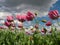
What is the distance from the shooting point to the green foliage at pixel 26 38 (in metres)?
4.80

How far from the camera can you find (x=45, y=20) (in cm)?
510

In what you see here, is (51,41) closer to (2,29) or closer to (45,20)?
(45,20)

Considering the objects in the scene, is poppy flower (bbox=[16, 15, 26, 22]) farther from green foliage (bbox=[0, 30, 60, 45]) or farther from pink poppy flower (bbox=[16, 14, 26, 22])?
green foliage (bbox=[0, 30, 60, 45])

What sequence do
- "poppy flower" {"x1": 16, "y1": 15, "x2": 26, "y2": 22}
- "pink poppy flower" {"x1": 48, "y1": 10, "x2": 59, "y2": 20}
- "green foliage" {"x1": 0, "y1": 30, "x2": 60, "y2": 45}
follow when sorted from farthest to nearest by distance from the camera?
"poppy flower" {"x1": 16, "y1": 15, "x2": 26, "y2": 22} → "pink poppy flower" {"x1": 48, "y1": 10, "x2": 59, "y2": 20} → "green foliage" {"x1": 0, "y1": 30, "x2": 60, "y2": 45}

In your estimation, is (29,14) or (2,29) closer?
(29,14)

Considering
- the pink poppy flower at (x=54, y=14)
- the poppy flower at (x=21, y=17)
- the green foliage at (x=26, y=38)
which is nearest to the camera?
the green foliage at (x=26, y=38)

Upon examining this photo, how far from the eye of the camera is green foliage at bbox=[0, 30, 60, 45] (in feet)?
15.7

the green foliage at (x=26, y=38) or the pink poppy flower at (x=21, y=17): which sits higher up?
the pink poppy flower at (x=21, y=17)

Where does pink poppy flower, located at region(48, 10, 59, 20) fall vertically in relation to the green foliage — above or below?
above

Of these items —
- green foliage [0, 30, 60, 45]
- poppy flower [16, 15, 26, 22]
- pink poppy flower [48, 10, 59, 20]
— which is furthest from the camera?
poppy flower [16, 15, 26, 22]

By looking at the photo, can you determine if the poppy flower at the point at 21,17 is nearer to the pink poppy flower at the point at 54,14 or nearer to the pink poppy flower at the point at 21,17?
the pink poppy flower at the point at 21,17

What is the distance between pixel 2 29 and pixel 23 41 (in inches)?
60.2

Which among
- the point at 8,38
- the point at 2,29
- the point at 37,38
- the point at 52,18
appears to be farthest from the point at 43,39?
the point at 2,29

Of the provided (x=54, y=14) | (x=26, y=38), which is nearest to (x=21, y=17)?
(x=26, y=38)
